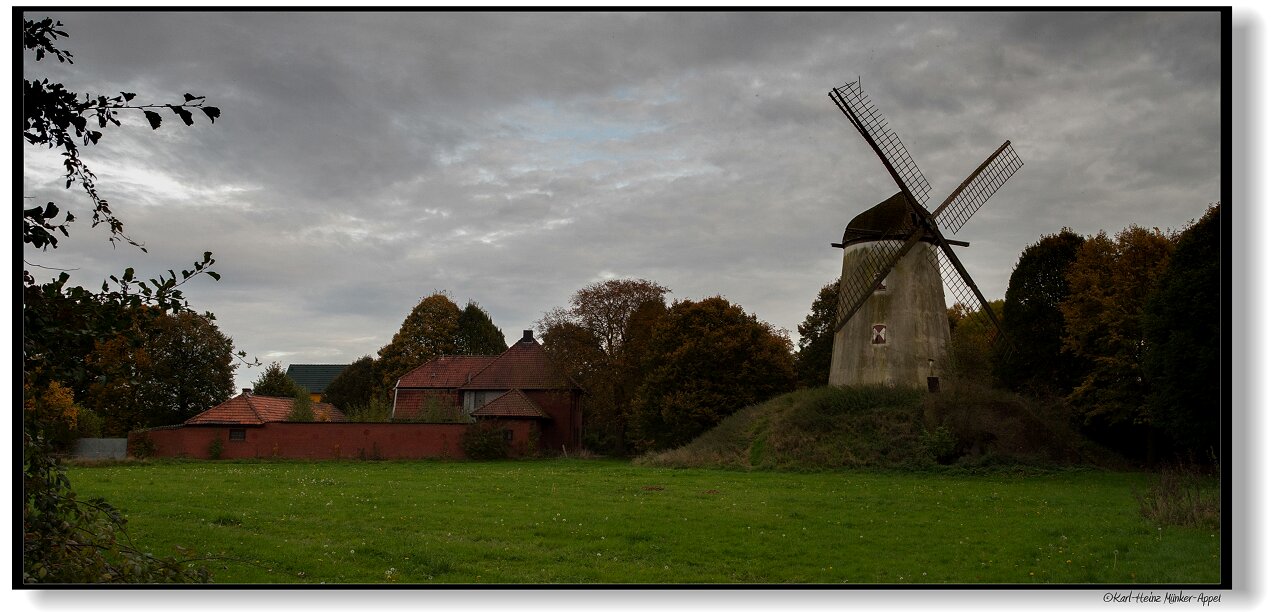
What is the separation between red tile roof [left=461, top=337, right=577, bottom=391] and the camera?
39500mm

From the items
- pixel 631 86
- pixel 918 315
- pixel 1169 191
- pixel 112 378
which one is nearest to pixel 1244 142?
pixel 1169 191

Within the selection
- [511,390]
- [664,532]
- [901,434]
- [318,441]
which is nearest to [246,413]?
[318,441]

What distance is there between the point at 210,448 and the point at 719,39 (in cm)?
2926

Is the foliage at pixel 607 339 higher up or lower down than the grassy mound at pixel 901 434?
higher up

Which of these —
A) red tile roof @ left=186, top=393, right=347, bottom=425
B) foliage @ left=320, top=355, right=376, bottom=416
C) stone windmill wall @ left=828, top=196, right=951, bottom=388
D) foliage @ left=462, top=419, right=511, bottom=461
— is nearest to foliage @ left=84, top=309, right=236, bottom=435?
red tile roof @ left=186, top=393, right=347, bottom=425

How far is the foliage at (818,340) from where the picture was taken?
38.2m

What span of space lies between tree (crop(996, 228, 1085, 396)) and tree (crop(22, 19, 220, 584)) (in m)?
25.5

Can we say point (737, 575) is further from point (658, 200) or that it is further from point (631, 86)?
point (658, 200)

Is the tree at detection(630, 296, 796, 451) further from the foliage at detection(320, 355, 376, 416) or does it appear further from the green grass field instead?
the foliage at detection(320, 355, 376, 416)

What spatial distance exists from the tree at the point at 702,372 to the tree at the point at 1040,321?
8.76 metres

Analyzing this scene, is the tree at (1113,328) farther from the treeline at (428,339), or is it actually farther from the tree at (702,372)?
the treeline at (428,339)

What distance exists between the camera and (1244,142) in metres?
6.88

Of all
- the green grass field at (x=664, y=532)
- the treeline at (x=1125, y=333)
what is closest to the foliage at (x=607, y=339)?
the treeline at (x=1125, y=333)

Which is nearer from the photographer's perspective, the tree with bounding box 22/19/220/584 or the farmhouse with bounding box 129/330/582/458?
the tree with bounding box 22/19/220/584
